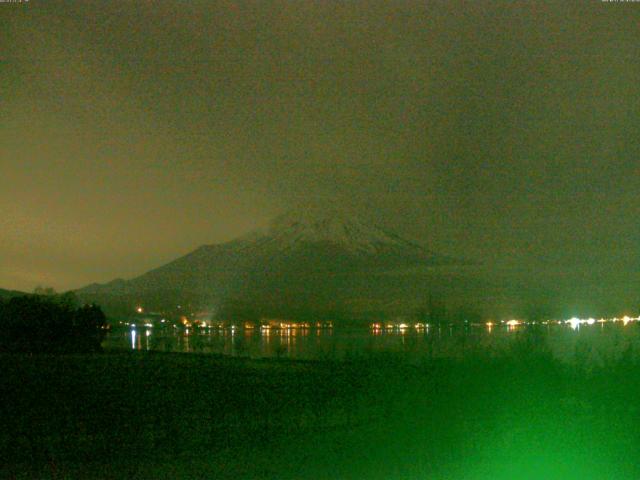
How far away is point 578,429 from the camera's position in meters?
12.8

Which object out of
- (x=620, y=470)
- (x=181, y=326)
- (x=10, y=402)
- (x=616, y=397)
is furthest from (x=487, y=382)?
(x=181, y=326)

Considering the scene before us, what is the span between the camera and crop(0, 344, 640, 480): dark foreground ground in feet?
37.3

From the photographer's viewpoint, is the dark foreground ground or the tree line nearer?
the dark foreground ground

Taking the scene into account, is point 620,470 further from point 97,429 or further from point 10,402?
point 10,402

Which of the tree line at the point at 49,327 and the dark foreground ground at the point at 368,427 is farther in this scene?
the tree line at the point at 49,327

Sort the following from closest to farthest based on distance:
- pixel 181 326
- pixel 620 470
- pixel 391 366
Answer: pixel 620 470, pixel 391 366, pixel 181 326

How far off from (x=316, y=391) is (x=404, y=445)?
5731mm

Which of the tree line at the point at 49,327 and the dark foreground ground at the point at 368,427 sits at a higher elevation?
A: the tree line at the point at 49,327

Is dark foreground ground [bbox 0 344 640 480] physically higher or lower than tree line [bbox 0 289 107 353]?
lower

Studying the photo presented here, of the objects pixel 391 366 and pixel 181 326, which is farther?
pixel 181 326

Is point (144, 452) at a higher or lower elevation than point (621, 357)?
lower

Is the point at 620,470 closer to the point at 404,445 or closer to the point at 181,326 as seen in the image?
the point at 404,445

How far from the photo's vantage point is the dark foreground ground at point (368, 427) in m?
11.4

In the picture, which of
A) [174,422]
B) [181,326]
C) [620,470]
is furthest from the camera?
[181,326]
